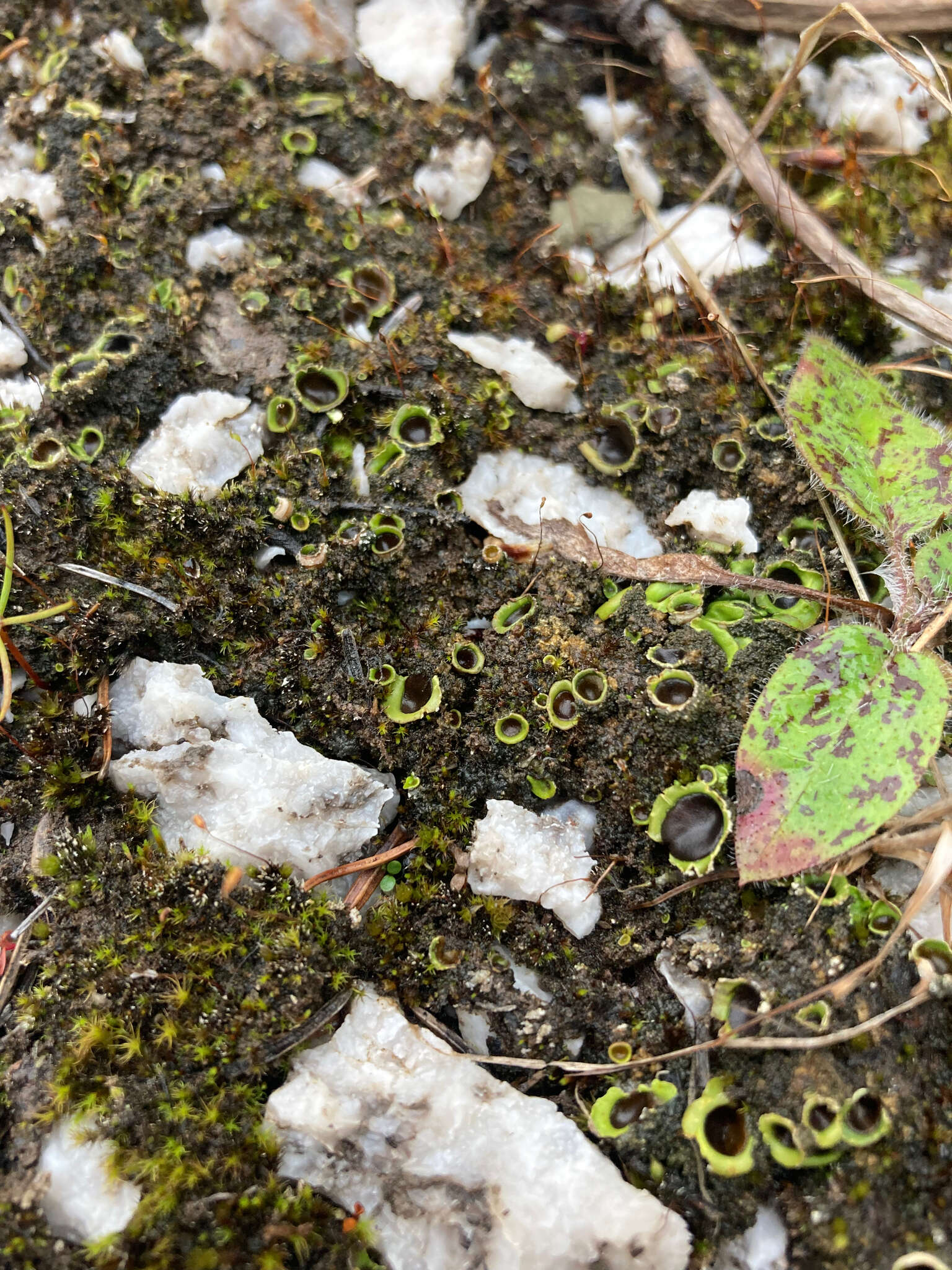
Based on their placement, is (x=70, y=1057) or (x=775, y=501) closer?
(x=70, y=1057)

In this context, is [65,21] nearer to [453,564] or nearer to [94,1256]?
[453,564]

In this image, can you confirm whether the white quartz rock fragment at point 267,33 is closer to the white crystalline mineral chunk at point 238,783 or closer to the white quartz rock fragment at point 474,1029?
the white crystalline mineral chunk at point 238,783

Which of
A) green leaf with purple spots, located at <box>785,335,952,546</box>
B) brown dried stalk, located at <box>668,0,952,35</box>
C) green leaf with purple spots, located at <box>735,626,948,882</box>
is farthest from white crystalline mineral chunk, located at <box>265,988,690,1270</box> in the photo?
brown dried stalk, located at <box>668,0,952,35</box>

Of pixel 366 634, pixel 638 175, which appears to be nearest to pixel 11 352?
pixel 366 634

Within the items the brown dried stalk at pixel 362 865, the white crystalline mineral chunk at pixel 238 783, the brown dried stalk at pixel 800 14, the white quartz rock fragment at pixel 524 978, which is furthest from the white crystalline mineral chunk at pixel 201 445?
the brown dried stalk at pixel 800 14

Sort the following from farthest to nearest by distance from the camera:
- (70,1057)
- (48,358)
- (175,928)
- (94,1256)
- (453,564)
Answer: (48,358)
(453,564)
(175,928)
(70,1057)
(94,1256)

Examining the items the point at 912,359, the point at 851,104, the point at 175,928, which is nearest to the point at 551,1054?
the point at 175,928

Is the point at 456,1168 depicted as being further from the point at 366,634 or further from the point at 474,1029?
the point at 366,634
